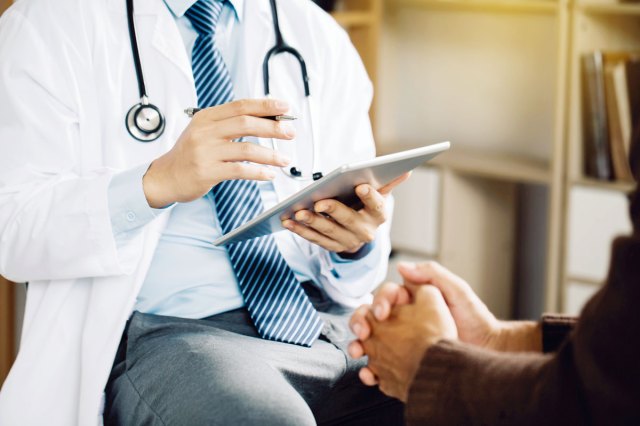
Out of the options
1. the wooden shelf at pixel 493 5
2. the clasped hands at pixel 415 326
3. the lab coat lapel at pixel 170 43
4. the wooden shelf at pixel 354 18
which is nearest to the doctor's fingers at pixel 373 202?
the clasped hands at pixel 415 326

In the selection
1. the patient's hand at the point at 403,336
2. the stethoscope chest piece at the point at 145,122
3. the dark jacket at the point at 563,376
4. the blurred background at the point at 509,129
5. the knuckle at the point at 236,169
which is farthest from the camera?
the blurred background at the point at 509,129

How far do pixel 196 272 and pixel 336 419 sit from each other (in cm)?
32

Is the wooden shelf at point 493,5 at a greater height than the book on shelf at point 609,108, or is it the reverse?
the wooden shelf at point 493,5

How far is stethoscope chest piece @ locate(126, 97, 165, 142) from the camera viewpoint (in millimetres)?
1380

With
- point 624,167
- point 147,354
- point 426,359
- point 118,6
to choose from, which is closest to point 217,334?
point 147,354

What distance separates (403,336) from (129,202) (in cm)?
44

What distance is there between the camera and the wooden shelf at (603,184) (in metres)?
2.27

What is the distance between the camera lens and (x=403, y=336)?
3.84ft

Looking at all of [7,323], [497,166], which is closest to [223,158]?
[7,323]

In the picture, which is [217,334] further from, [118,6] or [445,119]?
[445,119]

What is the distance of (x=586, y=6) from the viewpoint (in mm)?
2258

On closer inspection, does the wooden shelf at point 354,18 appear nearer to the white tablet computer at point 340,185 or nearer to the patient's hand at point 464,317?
the white tablet computer at point 340,185

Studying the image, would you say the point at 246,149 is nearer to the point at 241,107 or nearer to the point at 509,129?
the point at 241,107

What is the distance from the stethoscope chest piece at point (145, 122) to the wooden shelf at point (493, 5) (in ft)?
4.39
